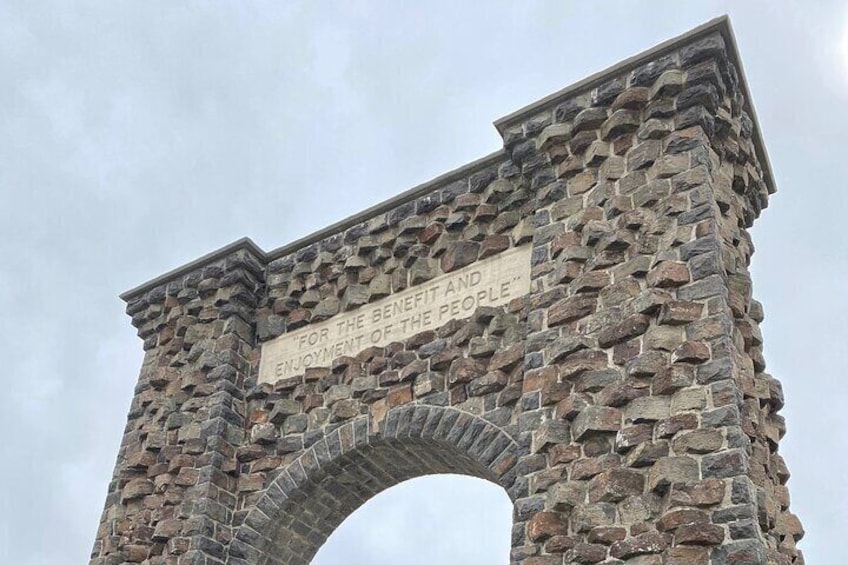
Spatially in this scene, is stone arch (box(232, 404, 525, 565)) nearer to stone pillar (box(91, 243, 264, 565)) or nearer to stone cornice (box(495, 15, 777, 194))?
stone pillar (box(91, 243, 264, 565))

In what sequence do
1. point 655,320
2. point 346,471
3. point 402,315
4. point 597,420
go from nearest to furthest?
point 597,420 → point 655,320 → point 346,471 → point 402,315

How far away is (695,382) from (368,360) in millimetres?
3176

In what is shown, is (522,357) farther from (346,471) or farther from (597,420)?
(346,471)

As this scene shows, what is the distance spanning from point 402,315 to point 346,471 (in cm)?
140

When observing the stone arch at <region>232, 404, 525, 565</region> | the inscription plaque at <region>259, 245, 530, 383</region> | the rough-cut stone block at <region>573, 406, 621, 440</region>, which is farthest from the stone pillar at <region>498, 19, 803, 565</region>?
the stone arch at <region>232, 404, 525, 565</region>

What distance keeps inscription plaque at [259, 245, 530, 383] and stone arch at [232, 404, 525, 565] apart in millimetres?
784

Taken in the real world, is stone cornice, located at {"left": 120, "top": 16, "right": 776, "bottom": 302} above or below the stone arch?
above

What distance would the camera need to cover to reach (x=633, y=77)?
7891 millimetres

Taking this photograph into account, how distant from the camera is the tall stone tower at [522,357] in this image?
21.5 feet

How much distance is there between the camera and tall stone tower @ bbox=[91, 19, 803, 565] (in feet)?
21.5

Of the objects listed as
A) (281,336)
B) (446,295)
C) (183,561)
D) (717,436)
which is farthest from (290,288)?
(717,436)

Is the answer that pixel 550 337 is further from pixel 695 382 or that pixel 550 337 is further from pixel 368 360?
pixel 368 360

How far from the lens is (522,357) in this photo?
7.88 metres

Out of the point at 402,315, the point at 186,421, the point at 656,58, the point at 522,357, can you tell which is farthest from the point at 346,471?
the point at 656,58
